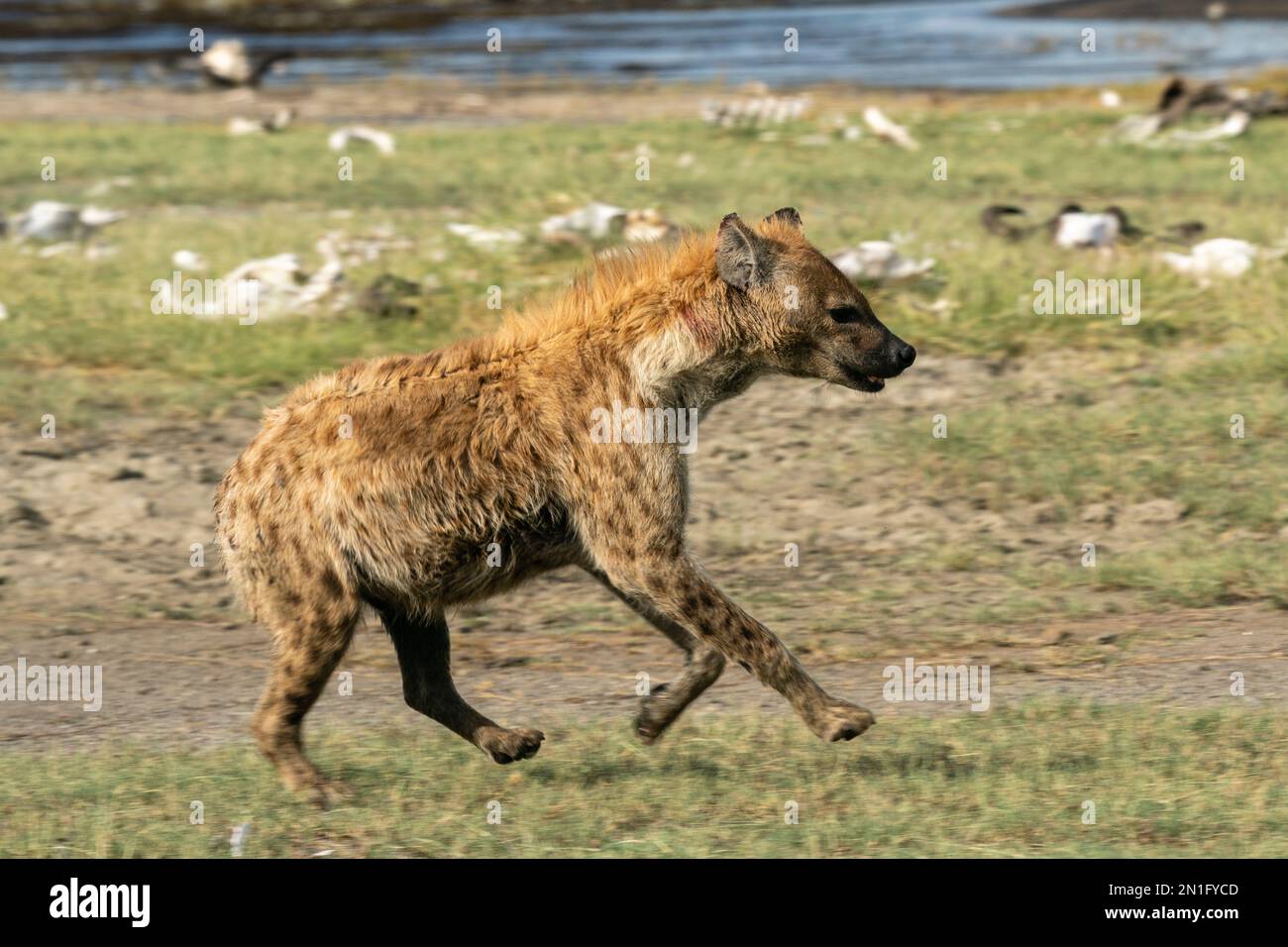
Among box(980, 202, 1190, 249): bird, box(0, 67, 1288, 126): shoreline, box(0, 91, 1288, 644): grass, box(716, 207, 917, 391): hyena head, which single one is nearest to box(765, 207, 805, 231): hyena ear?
box(716, 207, 917, 391): hyena head

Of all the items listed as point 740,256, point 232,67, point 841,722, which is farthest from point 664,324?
point 232,67

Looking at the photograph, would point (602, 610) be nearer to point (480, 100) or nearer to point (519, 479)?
point (519, 479)

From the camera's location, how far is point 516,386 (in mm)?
5289

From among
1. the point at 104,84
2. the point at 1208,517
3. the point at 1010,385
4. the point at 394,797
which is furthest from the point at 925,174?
the point at 104,84

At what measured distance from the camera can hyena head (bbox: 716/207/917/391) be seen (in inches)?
211

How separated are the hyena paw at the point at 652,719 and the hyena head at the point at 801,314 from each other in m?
0.93

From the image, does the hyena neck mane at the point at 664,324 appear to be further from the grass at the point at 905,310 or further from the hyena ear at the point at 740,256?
the grass at the point at 905,310

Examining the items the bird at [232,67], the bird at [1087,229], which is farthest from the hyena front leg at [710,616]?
the bird at [232,67]

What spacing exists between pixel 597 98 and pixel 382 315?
11.6m

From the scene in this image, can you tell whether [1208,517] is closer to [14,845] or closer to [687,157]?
[14,845]

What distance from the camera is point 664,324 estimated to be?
17.7 ft

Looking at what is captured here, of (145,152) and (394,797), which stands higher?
(145,152)

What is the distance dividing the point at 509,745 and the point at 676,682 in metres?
0.47

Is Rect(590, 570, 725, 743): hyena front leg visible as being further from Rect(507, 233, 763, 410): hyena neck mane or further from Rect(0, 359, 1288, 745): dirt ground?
Rect(507, 233, 763, 410): hyena neck mane
